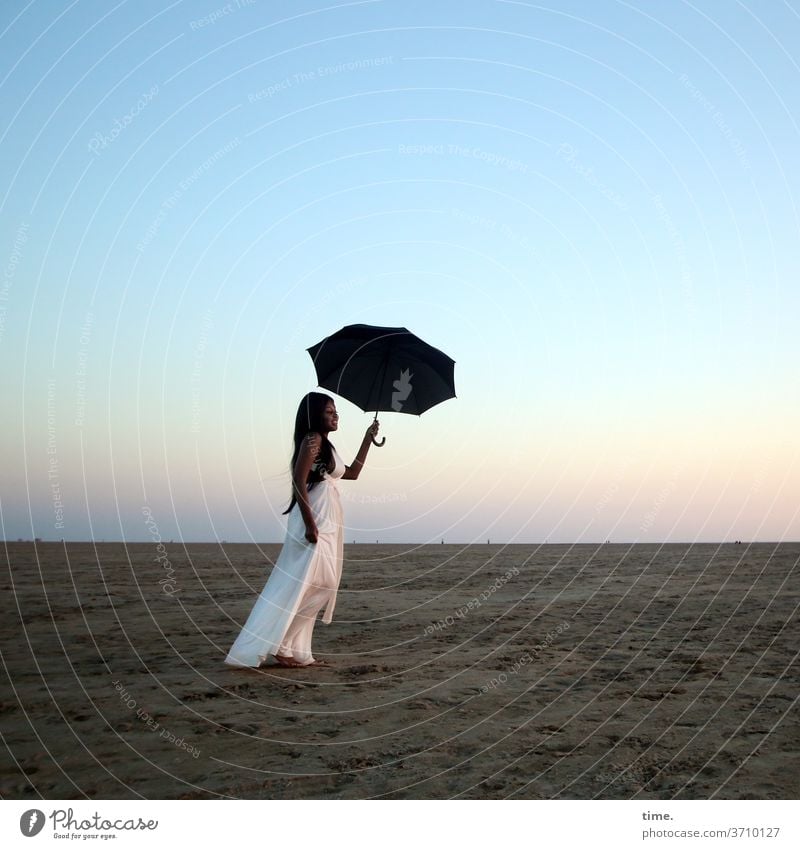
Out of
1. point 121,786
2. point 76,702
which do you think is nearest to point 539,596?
point 76,702

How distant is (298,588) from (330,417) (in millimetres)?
1916

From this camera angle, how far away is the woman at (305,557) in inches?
343

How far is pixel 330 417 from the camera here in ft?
29.8

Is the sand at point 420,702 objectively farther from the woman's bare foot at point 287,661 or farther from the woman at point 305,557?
the woman at point 305,557

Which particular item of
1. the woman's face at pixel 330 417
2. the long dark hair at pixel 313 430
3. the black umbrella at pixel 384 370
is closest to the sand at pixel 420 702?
the long dark hair at pixel 313 430

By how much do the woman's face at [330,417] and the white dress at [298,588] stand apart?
11.9 inches

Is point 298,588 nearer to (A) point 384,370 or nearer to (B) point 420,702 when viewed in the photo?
(B) point 420,702

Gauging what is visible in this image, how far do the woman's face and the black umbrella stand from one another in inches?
29.4

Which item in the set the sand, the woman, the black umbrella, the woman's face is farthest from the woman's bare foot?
the black umbrella

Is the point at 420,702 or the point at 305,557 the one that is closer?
the point at 420,702

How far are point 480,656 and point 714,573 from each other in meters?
11.8

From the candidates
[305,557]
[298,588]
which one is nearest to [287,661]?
[298,588]

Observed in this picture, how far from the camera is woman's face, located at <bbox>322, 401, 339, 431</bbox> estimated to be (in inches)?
356
